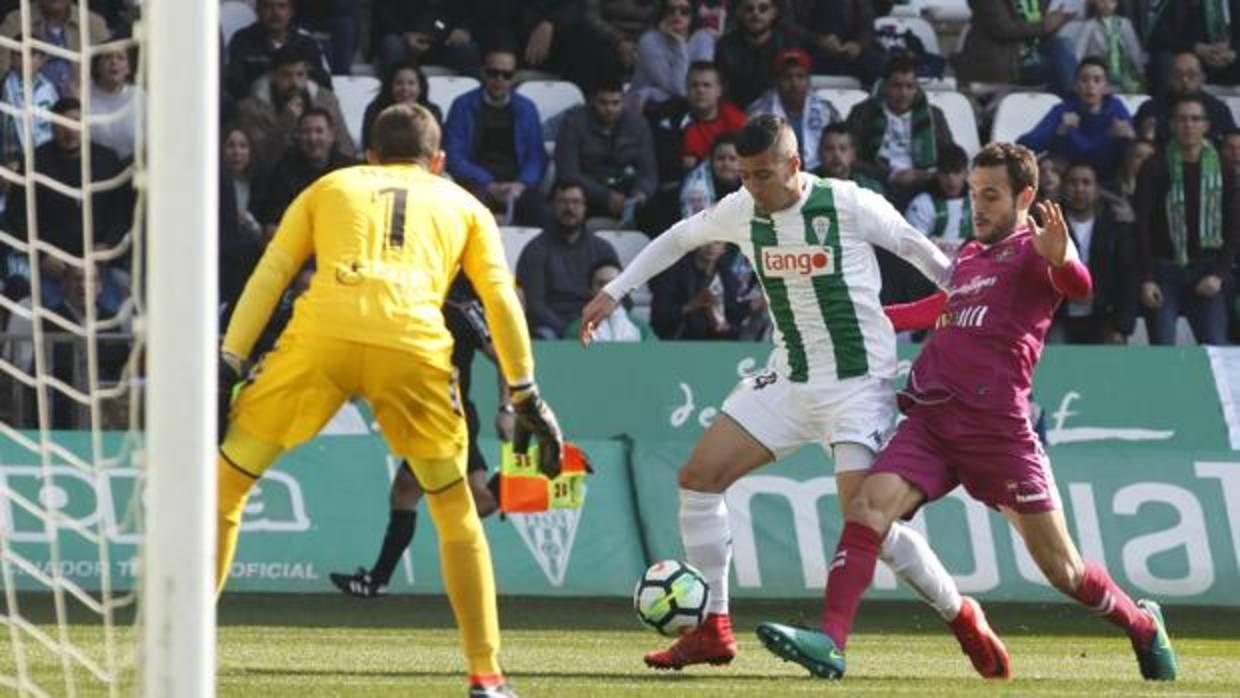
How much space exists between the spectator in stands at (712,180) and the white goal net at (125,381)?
376cm

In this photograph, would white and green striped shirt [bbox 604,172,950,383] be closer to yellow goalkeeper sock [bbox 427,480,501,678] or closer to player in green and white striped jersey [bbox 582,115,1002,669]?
player in green and white striped jersey [bbox 582,115,1002,669]

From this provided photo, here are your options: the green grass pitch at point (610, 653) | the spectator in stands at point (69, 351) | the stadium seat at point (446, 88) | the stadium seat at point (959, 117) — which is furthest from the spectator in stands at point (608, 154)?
the green grass pitch at point (610, 653)

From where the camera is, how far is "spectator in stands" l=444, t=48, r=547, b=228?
18266 millimetres

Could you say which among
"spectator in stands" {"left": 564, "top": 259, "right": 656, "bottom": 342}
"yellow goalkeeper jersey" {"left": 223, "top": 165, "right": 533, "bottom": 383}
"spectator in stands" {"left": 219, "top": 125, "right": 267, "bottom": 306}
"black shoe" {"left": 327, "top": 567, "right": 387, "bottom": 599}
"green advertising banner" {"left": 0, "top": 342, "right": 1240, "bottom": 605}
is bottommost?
"black shoe" {"left": 327, "top": 567, "right": 387, "bottom": 599}

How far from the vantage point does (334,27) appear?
19359 mm

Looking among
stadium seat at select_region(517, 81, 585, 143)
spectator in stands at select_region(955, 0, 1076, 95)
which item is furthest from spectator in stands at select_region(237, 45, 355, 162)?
spectator in stands at select_region(955, 0, 1076, 95)

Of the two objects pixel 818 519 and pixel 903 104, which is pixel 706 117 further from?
pixel 818 519

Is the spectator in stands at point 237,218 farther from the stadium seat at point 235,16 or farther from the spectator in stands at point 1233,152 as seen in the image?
the spectator in stands at point 1233,152

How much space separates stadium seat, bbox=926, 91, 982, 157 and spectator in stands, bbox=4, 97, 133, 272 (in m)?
5.88

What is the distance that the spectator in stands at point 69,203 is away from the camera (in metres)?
16.0

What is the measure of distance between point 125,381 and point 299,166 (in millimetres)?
6803

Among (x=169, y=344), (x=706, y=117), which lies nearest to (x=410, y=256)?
(x=169, y=344)

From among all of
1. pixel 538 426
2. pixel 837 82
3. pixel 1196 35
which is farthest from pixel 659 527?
pixel 1196 35

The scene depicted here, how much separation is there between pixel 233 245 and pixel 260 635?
5.46 metres
